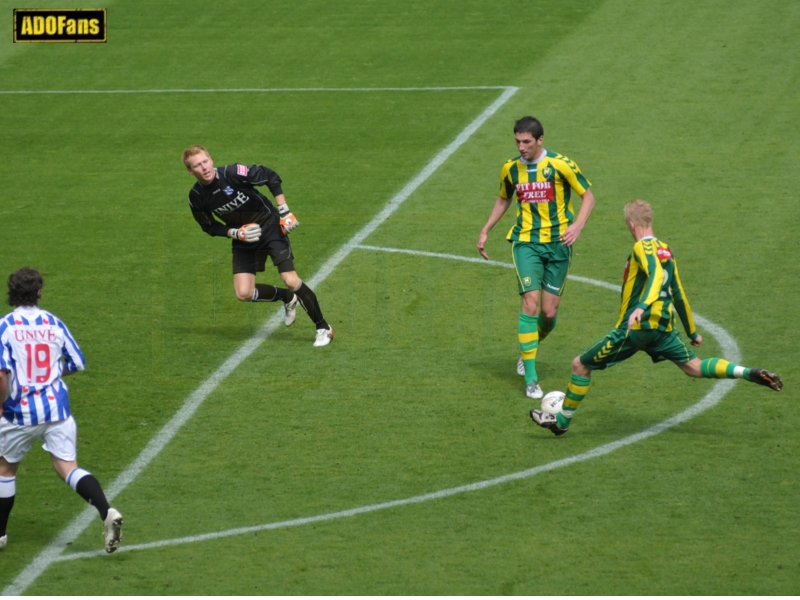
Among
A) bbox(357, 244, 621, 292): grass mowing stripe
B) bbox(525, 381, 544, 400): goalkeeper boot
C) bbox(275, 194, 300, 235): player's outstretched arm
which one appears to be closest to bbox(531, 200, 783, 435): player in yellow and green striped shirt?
bbox(525, 381, 544, 400): goalkeeper boot

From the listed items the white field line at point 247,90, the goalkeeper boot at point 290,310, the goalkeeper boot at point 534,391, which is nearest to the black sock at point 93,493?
the goalkeeper boot at point 534,391

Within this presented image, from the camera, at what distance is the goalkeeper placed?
486 inches

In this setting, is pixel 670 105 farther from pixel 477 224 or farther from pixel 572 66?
pixel 477 224

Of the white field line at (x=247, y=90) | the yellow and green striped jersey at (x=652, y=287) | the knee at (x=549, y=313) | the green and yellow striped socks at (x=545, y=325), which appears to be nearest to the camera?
the yellow and green striped jersey at (x=652, y=287)

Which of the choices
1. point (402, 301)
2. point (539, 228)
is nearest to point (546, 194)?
point (539, 228)

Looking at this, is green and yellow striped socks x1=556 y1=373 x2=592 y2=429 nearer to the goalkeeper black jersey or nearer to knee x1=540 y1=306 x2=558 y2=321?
knee x1=540 y1=306 x2=558 y2=321

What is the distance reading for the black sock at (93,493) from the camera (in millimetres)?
8055

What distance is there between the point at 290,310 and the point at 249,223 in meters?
1.07

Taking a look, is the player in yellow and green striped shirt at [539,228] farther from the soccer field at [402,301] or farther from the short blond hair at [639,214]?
the short blond hair at [639,214]

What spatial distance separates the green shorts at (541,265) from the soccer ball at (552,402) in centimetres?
118

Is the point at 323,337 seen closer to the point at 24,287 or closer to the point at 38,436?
the point at 38,436

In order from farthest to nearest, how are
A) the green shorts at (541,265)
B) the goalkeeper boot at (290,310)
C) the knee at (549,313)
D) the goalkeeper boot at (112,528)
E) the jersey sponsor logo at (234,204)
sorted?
the goalkeeper boot at (290,310) → the jersey sponsor logo at (234,204) → the knee at (549,313) → the green shorts at (541,265) → the goalkeeper boot at (112,528)

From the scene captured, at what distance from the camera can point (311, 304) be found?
488 inches

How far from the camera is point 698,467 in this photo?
9.52 metres
